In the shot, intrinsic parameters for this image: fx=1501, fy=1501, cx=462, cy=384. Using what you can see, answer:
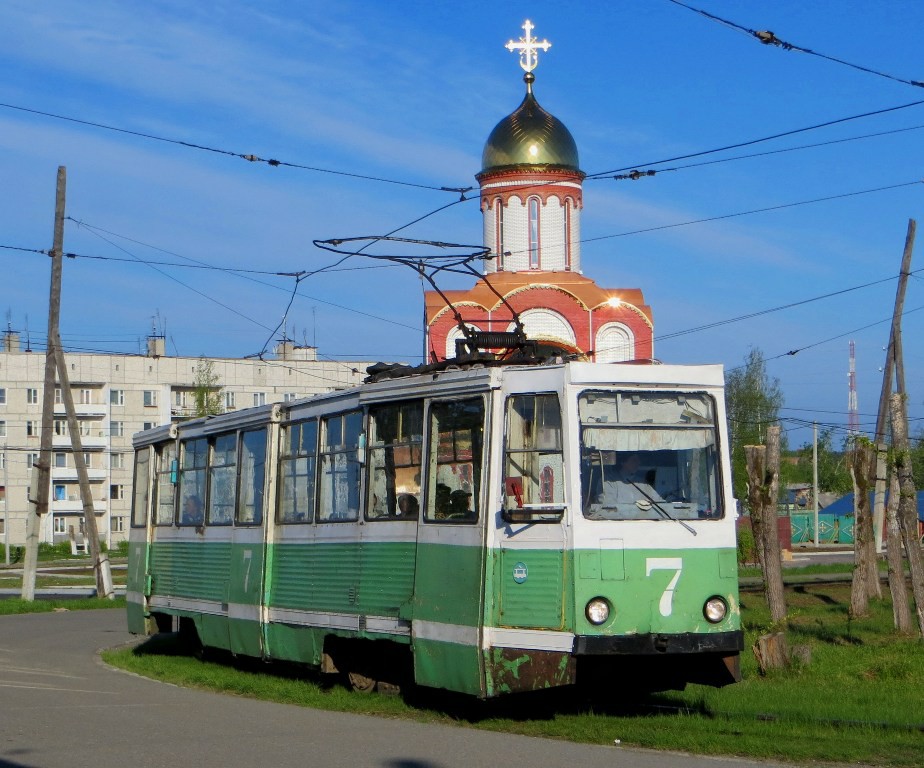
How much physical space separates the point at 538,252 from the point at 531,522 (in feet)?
117

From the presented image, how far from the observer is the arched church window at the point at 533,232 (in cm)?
4591

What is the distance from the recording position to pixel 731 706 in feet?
39.4

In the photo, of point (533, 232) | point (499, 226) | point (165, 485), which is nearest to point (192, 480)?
point (165, 485)

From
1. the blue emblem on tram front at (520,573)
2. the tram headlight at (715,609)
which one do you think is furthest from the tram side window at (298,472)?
the tram headlight at (715,609)

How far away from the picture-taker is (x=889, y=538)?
75.3 feet

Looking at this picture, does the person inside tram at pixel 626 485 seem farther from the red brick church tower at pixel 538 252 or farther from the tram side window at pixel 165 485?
the red brick church tower at pixel 538 252

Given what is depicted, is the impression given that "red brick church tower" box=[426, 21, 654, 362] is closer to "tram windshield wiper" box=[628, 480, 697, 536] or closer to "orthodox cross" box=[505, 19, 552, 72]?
"orthodox cross" box=[505, 19, 552, 72]

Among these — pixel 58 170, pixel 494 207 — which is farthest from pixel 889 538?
pixel 494 207

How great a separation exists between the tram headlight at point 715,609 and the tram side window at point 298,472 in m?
4.52

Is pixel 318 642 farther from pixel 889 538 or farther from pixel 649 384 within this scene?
pixel 889 538

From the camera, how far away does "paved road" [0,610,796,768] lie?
982 cm

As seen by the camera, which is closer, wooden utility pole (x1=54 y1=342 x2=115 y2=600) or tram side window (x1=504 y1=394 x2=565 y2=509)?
tram side window (x1=504 y1=394 x2=565 y2=509)

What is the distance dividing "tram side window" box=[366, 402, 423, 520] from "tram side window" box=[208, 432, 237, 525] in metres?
3.47

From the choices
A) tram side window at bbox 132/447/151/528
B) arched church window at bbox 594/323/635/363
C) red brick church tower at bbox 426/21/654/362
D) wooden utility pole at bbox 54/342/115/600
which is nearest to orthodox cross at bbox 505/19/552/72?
red brick church tower at bbox 426/21/654/362
